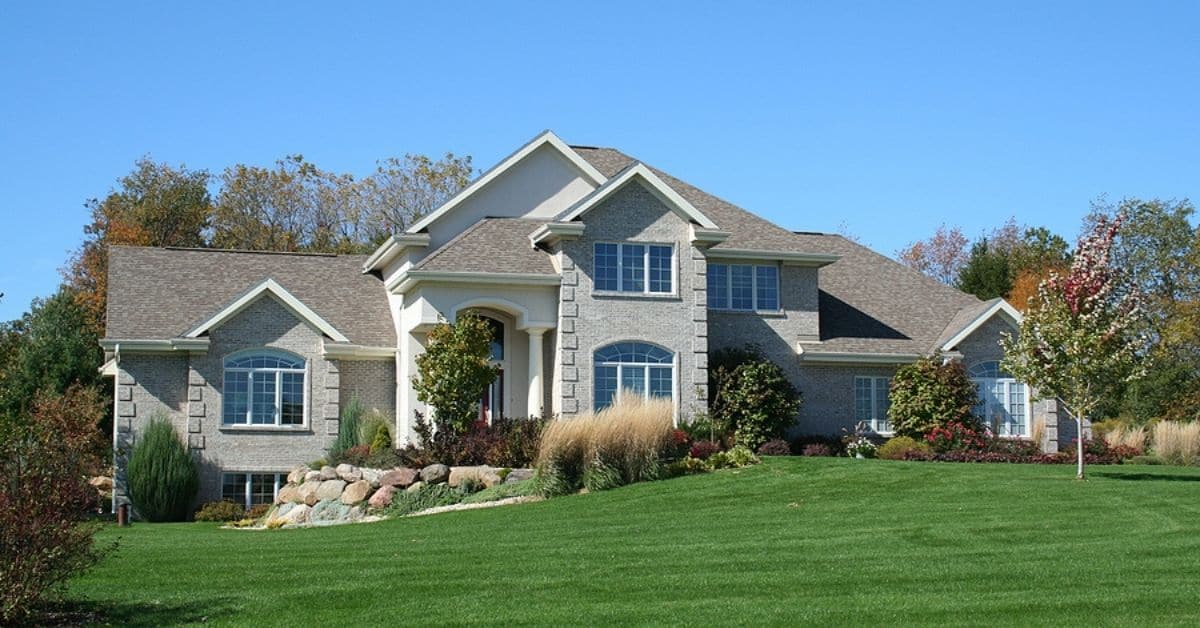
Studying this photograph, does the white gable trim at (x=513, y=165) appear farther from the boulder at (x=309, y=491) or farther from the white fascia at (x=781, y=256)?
the boulder at (x=309, y=491)

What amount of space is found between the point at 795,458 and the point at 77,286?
39892mm

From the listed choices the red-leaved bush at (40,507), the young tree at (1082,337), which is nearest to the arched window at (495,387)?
the young tree at (1082,337)

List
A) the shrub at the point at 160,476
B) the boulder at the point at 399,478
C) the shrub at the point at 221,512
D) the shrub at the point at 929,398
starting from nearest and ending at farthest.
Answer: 1. the boulder at the point at 399,478
2. the shrub at the point at 160,476
3. the shrub at the point at 221,512
4. the shrub at the point at 929,398

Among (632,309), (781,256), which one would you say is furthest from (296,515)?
(781,256)

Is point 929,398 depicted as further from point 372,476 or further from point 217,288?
point 217,288

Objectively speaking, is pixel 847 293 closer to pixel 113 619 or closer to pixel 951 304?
pixel 951 304

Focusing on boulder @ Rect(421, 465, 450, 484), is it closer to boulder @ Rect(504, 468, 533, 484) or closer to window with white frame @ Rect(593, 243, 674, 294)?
boulder @ Rect(504, 468, 533, 484)

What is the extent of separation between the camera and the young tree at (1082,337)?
86.0ft

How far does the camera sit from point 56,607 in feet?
47.2

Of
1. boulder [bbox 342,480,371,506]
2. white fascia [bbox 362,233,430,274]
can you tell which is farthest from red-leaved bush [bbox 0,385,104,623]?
white fascia [bbox 362,233,430,274]

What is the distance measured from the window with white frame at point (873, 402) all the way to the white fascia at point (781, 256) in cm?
317

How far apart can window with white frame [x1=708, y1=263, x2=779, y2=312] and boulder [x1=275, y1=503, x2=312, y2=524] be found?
11497 mm

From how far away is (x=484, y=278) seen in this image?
104 feet

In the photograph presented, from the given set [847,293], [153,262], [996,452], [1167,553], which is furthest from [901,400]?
[153,262]
